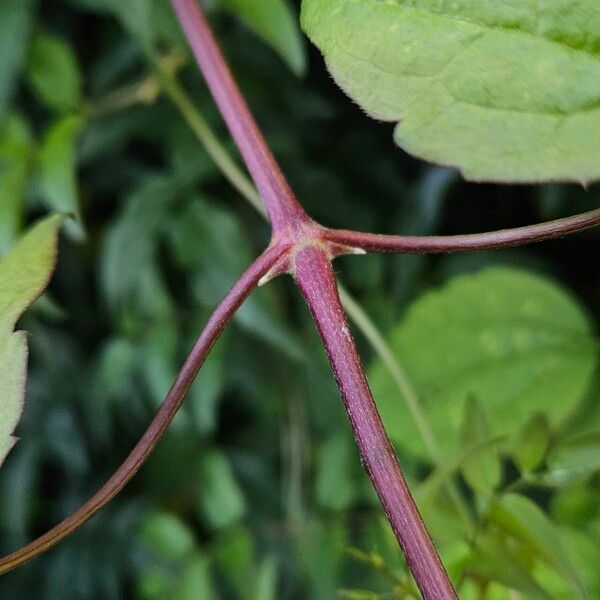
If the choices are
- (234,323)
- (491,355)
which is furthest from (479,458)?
(234,323)

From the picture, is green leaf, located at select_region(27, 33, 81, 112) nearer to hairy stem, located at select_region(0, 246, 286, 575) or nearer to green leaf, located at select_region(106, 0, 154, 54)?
green leaf, located at select_region(106, 0, 154, 54)

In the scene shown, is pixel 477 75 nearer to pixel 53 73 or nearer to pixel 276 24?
pixel 276 24

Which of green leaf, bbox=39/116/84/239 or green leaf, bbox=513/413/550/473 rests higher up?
green leaf, bbox=39/116/84/239

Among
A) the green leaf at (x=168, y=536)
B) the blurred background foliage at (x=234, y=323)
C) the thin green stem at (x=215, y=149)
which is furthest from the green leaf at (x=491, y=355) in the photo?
the green leaf at (x=168, y=536)

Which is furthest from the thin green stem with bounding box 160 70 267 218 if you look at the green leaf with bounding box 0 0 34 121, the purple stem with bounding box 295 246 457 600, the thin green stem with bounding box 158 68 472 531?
the purple stem with bounding box 295 246 457 600

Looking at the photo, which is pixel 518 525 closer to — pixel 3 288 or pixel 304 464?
pixel 3 288
